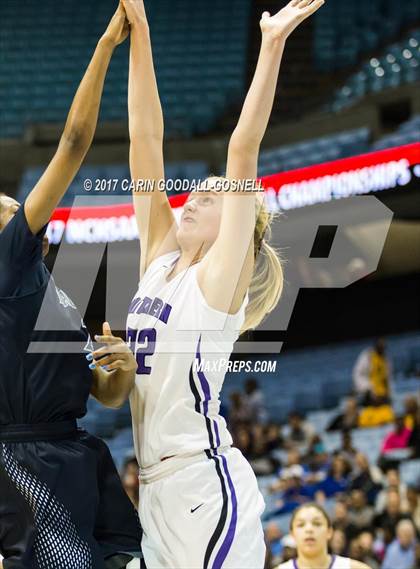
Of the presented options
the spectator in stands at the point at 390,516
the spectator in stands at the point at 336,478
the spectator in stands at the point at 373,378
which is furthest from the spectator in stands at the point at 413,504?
the spectator in stands at the point at 373,378

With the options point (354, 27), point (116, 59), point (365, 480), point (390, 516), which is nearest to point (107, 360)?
point (390, 516)

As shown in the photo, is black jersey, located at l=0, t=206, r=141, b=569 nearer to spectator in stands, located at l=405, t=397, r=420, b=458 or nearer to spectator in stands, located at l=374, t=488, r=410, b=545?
spectator in stands, located at l=374, t=488, r=410, b=545

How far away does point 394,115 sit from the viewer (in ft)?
41.8

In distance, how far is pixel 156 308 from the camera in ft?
10.1

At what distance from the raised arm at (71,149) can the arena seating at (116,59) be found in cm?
1173

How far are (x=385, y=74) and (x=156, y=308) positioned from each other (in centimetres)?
1070

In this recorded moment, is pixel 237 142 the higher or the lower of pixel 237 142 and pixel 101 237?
the lower

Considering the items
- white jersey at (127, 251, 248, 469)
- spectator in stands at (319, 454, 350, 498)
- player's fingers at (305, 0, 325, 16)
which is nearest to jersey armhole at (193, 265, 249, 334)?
white jersey at (127, 251, 248, 469)

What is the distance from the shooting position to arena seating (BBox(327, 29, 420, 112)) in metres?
12.8

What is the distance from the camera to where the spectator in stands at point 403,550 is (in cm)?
775

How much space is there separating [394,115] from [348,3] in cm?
347

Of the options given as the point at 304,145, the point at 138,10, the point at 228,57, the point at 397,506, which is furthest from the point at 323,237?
the point at 138,10

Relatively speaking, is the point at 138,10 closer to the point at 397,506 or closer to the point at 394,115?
the point at 397,506

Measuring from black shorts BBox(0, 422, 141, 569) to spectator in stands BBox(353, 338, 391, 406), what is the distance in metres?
8.29
